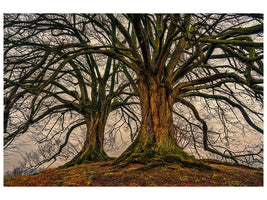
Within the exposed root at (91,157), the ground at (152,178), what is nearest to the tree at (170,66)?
the ground at (152,178)

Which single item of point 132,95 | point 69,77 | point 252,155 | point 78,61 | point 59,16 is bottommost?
point 252,155

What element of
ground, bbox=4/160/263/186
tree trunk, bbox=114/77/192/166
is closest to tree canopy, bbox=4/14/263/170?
tree trunk, bbox=114/77/192/166

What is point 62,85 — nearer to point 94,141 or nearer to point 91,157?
point 94,141

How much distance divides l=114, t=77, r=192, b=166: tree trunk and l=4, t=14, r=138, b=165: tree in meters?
1.91

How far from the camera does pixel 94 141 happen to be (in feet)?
19.5

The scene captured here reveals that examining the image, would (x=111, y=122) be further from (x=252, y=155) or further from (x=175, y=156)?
(x=252, y=155)

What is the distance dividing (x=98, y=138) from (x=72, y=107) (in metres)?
1.51

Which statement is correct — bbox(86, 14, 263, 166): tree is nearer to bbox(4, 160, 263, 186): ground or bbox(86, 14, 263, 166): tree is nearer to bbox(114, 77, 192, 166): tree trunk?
bbox(114, 77, 192, 166): tree trunk

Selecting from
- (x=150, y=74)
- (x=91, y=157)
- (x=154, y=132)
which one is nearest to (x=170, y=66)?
(x=150, y=74)

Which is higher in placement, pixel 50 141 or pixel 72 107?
pixel 72 107
